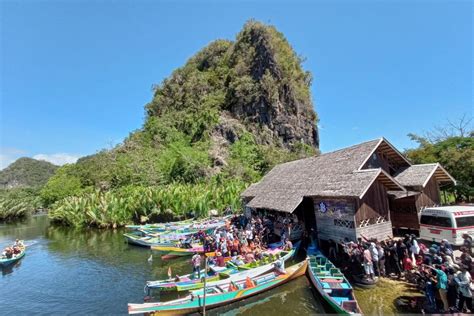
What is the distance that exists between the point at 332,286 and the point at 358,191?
5.06m

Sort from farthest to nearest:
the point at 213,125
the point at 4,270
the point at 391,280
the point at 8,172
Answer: the point at 8,172
the point at 213,125
the point at 4,270
the point at 391,280

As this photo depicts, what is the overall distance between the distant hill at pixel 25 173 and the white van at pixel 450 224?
14794 centimetres

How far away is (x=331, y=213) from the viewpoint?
18.1m

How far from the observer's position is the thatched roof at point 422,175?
63.0 feet

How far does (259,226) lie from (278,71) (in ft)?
146

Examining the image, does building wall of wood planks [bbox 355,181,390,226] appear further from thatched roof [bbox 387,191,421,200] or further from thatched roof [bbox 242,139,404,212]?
thatched roof [bbox 387,191,421,200]

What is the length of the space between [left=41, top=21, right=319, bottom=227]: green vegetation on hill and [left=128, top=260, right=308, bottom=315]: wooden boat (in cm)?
2977

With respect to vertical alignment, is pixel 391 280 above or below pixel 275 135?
below

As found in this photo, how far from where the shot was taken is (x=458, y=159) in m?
26.7

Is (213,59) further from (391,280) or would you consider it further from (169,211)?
(391,280)

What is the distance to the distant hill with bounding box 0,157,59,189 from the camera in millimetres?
134250

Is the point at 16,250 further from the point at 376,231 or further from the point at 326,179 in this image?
the point at 376,231

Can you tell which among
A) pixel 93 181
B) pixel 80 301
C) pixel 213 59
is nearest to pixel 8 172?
pixel 93 181

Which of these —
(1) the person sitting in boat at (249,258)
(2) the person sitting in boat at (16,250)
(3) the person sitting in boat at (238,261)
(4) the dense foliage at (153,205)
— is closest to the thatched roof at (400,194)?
(1) the person sitting in boat at (249,258)
